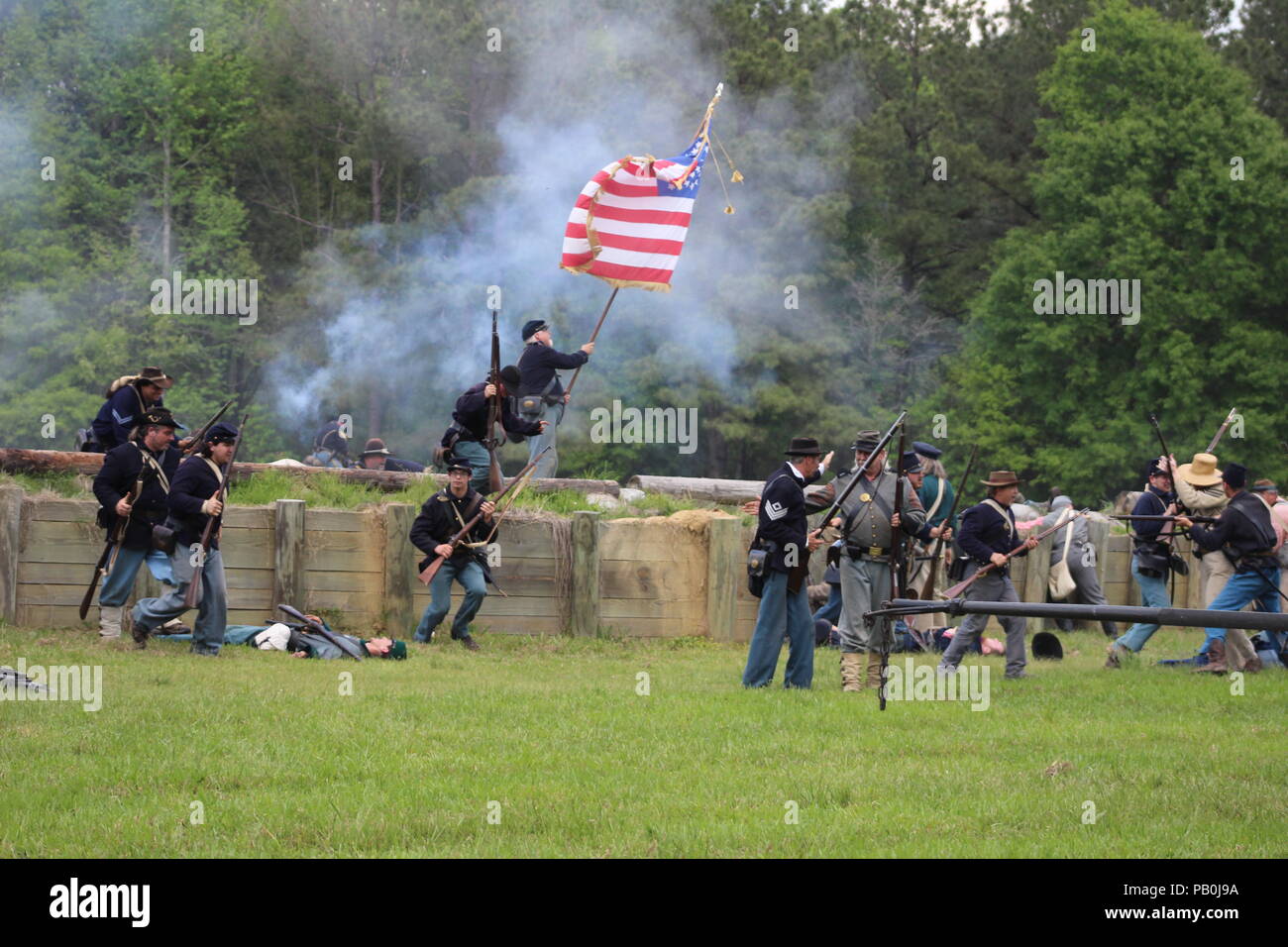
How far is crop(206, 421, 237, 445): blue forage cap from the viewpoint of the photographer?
1388cm

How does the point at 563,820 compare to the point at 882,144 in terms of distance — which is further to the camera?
the point at 882,144

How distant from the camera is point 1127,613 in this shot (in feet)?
19.9

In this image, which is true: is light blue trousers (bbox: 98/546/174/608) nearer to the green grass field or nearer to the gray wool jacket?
the green grass field

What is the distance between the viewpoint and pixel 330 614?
1559cm

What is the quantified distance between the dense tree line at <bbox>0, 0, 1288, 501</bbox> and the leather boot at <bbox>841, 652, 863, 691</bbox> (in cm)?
2181

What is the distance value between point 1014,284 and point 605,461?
1005 cm

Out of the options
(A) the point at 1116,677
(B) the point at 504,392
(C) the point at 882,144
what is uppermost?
(C) the point at 882,144

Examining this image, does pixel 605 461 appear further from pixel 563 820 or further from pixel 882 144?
pixel 563 820

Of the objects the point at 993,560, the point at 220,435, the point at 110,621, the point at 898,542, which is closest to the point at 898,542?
the point at 898,542

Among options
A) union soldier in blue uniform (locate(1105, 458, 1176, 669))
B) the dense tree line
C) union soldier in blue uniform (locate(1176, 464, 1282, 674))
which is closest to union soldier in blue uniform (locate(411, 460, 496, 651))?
union soldier in blue uniform (locate(1105, 458, 1176, 669))

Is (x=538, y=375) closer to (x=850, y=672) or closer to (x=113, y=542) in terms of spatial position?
(x=113, y=542)

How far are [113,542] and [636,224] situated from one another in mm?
6546

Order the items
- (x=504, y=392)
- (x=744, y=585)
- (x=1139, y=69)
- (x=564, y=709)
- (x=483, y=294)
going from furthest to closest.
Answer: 1. (x=1139, y=69)
2. (x=483, y=294)
3. (x=744, y=585)
4. (x=504, y=392)
5. (x=564, y=709)

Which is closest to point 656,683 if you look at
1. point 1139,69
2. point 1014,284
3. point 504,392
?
point 504,392
